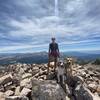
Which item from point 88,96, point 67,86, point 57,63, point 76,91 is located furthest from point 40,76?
point 88,96

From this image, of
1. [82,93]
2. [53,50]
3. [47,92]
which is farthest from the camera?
[53,50]

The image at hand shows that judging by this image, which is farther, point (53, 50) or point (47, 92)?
point (53, 50)

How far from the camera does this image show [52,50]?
55.1 feet

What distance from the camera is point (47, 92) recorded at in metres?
12.4

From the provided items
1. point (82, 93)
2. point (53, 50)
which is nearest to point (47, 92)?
point (82, 93)

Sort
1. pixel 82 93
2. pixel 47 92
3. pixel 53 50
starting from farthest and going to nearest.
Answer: pixel 53 50 < pixel 82 93 < pixel 47 92

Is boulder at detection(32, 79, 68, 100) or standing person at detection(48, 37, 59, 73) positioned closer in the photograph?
boulder at detection(32, 79, 68, 100)

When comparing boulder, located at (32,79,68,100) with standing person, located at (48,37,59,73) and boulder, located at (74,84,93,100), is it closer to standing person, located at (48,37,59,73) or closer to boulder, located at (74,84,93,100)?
boulder, located at (74,84,93,100)

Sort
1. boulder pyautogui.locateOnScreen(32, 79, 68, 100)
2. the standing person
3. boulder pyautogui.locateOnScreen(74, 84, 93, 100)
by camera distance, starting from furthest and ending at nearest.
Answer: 1. the standing person
2. boulder pyautogui.locateOnScreen(74, 84, 93, 100)
3. boulder pyautogui.locateOnScreen(32, 79, 68, 100)

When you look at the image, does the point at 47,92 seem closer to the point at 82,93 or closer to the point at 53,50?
the point at 82,93

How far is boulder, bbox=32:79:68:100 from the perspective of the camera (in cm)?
1227

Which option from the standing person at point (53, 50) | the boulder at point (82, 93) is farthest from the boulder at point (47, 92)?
the standing person at point (53, 50)

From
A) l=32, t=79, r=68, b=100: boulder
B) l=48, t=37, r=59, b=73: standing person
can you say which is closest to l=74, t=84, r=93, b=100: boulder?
l=32, t=79, r=68, b=100: boulder

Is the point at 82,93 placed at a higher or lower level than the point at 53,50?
lower
